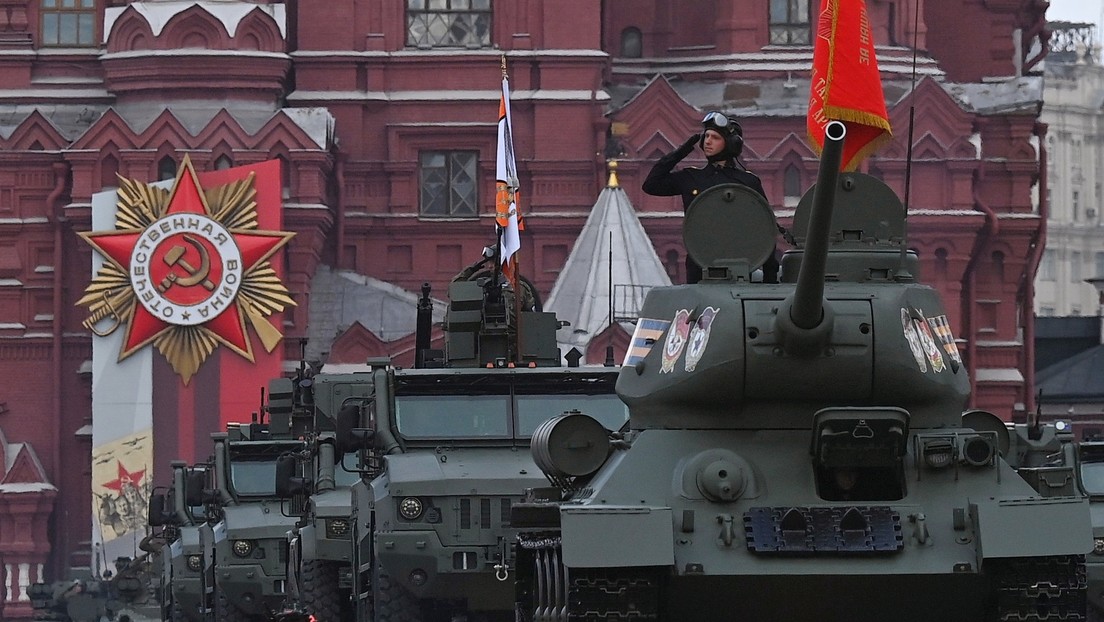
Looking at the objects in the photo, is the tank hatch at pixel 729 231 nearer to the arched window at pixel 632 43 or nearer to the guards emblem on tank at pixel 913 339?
the guards emblem on tank at pixel 913 339

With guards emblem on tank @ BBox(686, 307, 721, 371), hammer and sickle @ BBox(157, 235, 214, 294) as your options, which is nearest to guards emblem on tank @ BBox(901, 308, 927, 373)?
guards emblem on tank @ BBox(686, 307, 721, 371)

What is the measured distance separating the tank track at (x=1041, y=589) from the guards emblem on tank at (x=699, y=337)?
1656 mm

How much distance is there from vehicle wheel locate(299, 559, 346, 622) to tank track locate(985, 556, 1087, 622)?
912 cm

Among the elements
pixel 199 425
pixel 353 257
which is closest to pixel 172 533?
pixel 199 425

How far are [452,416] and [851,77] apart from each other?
6.72 meters

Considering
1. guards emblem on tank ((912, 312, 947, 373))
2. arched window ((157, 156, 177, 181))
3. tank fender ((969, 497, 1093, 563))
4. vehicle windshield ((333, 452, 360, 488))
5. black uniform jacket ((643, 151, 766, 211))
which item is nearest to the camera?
tank fender ((969, 497, 1093, 563))

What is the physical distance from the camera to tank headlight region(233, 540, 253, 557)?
71.9 ft

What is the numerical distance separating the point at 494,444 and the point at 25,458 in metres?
24.0

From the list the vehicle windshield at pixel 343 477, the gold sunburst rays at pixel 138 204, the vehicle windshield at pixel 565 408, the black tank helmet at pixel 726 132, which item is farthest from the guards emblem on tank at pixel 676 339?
the gold sunburst rays at pixel 138 204

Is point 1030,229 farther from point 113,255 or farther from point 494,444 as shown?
point 494,444

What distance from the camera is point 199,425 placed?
40.1 m

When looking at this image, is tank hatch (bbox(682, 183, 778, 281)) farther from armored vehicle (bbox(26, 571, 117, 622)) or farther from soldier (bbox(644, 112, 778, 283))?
armored vehicle (bbox(26, 571, 117, 622))

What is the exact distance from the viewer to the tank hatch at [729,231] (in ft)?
41.1

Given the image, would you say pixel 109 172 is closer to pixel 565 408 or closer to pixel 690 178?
pixel 565 408
